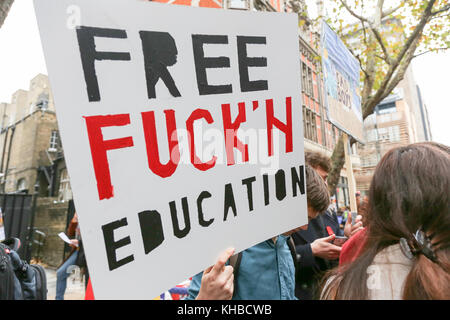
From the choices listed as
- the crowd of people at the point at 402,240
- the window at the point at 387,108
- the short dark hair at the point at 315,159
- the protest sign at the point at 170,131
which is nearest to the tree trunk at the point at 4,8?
the protest sign at the point at 170,131

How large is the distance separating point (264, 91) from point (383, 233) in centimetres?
75

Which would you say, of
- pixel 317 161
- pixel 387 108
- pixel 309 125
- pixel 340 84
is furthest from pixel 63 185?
pixel 387 108

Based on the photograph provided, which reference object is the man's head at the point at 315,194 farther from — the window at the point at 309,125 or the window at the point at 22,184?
the window at the point at 22,184

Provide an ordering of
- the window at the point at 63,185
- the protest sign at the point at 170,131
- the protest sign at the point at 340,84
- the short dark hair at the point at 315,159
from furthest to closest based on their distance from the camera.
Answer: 1. the window at the point at 63,185
2. the short dark hair at the point at 315,159
3. the protest sign at the point at 340,84
4. the protest sign at the point at 170,131

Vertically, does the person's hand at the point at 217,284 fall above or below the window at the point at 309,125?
below

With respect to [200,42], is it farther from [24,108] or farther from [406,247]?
[24,108]

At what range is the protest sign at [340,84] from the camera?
269 cm

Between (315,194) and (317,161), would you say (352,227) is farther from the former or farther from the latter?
(317,161)

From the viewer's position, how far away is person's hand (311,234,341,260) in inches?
82.3

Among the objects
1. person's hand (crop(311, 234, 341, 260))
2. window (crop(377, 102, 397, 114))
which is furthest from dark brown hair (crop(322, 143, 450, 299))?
window (crop(377, 102, 397, 114))

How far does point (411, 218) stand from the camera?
3.17ft

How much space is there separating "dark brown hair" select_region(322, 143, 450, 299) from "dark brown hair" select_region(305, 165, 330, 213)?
0.92 meters

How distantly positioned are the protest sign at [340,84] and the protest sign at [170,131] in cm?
134

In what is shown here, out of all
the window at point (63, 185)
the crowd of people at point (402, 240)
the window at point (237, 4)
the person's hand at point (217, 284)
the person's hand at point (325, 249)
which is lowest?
the window at point (63, 185)
